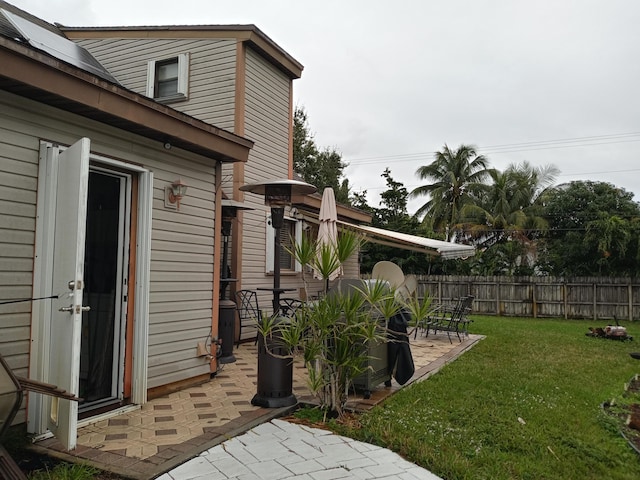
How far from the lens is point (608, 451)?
11.5ft

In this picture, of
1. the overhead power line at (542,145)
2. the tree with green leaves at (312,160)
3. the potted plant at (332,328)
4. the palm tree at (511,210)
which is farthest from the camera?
the overhead power line at (542,145)

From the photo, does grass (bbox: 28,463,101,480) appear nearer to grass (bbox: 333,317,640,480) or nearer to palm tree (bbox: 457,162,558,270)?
grass (bbox: 333,317,640,480)

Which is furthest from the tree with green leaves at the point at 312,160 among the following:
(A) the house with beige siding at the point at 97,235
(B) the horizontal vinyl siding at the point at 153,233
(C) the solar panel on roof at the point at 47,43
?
(B) the horizontal vinyl siding at the point at 153,233

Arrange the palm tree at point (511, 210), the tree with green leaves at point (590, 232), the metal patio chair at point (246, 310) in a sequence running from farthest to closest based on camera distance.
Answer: the palm tree at point (511, 210) → the tree with green leaves at point (590, 232) → the metal patio chair at point (246, 310)

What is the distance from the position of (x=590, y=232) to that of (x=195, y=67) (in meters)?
14.6

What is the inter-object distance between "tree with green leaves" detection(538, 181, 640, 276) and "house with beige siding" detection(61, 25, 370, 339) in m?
11.6

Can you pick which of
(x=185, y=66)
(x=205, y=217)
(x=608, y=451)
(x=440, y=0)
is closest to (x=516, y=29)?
(x=440, y=0)

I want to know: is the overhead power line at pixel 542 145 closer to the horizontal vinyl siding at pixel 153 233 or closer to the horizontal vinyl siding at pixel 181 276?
the horizontal vinyl siding at pixel 181 276

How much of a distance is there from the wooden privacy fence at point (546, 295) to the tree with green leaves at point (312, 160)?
8.58 meters

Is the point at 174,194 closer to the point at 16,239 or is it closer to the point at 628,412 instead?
the point at 16,239

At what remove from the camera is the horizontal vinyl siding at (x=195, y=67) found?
862cm

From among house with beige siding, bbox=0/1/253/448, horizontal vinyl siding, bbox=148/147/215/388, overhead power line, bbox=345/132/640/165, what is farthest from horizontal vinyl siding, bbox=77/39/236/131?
overhead power line, bbox=345/132/640/165

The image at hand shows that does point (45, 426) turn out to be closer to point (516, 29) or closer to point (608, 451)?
point (608, 451)

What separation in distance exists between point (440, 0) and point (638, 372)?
7.23 metres
